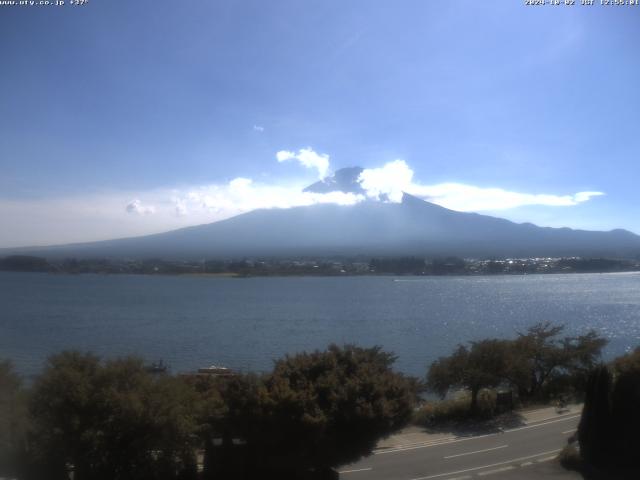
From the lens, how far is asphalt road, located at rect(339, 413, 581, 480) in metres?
7.54

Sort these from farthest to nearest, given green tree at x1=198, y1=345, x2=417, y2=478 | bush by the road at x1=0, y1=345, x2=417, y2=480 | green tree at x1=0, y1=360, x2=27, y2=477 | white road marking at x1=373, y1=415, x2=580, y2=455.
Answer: white road marking at x1=373, y1=415, x2=580, y2=455, green tree at x1=198, y1=345, x2=417, y2=478, bush by the road at x1=0, y1=345, x2=417, y2=480, green tree at x1=0, y1=360, x2=27, y2=477

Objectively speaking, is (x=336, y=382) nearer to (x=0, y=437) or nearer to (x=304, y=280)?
(x=0, y=437)

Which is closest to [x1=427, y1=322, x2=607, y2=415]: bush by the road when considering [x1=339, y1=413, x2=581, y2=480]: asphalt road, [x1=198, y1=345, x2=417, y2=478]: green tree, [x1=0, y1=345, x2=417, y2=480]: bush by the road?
[x1=339, y1=413, x2=581, y2=480]: asphalt road

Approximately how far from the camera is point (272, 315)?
32.9 m

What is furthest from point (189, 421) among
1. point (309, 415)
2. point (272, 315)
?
point (272, 315)

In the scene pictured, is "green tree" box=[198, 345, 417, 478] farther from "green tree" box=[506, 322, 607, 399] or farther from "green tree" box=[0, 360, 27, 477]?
"green tree" box=[506, 322, 607, 399]

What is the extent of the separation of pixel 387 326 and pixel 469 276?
3537 centimetres

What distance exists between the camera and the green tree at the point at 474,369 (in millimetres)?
12656

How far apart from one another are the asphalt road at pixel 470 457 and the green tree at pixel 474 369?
244 cm

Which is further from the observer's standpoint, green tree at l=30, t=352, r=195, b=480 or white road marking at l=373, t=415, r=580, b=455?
white road marking at l=373, t=415, r=580, b=455

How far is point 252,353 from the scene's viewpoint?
22500 millimetres

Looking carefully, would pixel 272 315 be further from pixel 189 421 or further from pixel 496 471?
pixel 189 421

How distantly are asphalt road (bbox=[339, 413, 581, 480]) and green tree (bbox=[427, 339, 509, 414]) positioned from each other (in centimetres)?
244

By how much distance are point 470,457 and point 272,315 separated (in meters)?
25.1
